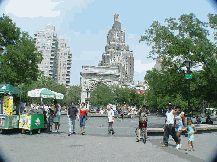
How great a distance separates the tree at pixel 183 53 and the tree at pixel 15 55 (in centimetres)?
923

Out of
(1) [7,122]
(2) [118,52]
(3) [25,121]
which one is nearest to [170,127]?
(3) [25,121]

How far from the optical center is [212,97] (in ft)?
69.9

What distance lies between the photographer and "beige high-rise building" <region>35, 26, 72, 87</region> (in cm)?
12900

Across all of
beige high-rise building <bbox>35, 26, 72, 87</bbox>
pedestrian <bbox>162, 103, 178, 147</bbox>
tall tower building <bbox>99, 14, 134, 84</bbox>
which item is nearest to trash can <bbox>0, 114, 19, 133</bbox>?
pedestrian <bbox>162, 103, 178, 147</bbox>

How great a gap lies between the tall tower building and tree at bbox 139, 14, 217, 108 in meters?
159

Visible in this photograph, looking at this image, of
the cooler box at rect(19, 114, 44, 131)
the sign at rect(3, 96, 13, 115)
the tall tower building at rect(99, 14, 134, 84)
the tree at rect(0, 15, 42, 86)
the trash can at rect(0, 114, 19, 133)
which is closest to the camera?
the trash can at rect(0, 114, 19, 133)

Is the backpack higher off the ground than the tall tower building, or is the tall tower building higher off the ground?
the tall tower building

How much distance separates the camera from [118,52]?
184375mm

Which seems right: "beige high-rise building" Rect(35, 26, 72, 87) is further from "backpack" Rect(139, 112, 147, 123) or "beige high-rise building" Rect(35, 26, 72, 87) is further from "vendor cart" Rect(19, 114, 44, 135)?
"backpack" Rect(139, 112, 147, 123)

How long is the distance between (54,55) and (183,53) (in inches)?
4899

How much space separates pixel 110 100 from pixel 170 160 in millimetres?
65172

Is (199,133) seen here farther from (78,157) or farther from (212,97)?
(78,157)

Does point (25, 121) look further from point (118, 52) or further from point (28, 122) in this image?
point (118, 52)

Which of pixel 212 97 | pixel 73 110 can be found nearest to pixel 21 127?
pixel 73 110
